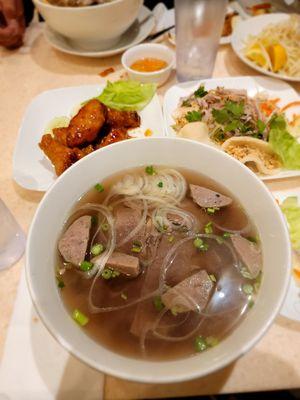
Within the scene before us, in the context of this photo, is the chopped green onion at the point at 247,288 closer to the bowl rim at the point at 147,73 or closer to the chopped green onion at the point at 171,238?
the chopped green onion at the point at 171,238

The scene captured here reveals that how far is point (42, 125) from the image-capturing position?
174cm

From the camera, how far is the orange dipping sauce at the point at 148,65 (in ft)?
6.60

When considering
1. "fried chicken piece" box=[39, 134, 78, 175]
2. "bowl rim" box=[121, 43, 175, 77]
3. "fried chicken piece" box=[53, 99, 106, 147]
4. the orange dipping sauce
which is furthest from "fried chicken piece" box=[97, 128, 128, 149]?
the orange dipping sauce

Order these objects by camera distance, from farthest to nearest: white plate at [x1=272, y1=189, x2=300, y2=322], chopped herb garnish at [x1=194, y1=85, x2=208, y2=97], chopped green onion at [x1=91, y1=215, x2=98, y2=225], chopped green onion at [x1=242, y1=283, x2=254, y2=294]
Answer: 1. chopped herb garnish at [x1=194, y1=85, x2=208, y2=97]
2. chopped green onion at [x1=91, y1=215, x2=98, y2=225]
3. white plate at [x1=272, y1=189, x2=300, y2=322]
4. chopped green onion at [x1=242, y1=283, x2=254, y2=294]

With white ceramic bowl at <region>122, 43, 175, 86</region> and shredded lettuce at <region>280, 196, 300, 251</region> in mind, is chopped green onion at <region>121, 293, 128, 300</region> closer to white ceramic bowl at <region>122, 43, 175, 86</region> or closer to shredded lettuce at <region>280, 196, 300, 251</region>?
shredded lettuce at <region>280, 196, 300, 251</region>

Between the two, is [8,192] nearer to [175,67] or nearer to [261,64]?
[175,67]

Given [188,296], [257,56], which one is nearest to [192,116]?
[257,56]

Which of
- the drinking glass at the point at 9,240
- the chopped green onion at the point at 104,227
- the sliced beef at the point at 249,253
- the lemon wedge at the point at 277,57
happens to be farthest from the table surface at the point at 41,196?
the chopped green onion at the point at 104,227

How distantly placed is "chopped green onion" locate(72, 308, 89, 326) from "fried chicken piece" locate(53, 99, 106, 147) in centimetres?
90

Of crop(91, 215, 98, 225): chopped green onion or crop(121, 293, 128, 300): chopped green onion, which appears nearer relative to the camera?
crop(121, 293, 128, 300): chopped green onion

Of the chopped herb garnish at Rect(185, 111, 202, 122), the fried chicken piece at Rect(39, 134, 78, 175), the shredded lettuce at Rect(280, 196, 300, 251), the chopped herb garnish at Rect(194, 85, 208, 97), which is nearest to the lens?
the shredded lettuce at Rect(280, 196, 300, 251)

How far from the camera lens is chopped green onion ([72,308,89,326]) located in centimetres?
87

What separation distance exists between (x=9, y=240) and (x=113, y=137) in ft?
2.30

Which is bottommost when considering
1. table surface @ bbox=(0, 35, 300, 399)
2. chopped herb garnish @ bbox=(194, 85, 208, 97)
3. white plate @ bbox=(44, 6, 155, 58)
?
table surface @ bbox=(0, 35, 300, 399)
